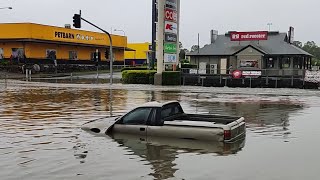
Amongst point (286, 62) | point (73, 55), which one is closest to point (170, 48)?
point (286, 62)

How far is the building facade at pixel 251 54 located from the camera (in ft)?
176

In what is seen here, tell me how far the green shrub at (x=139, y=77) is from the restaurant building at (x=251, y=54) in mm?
12375

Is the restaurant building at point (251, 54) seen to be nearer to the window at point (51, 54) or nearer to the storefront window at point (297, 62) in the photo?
the storefront window at point (297, 62)

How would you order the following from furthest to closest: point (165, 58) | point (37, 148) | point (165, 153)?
point (165, 58)
point (37, 148)
point (165, 153)

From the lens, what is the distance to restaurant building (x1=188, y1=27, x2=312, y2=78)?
53656 mm

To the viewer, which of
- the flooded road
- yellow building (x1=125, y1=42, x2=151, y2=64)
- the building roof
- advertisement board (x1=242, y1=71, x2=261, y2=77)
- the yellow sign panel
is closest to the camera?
the flooded road

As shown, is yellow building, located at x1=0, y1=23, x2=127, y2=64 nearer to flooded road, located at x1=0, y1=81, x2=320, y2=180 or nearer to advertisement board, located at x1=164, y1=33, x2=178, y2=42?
advertisement board, located at x1=164, y1=33, x2=178, y2=42

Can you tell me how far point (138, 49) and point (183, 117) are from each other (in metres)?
78.4

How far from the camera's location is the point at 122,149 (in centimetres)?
1091

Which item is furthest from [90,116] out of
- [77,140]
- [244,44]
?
[244,44]

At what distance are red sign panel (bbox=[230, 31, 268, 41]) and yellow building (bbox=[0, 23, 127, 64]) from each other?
24.3 m

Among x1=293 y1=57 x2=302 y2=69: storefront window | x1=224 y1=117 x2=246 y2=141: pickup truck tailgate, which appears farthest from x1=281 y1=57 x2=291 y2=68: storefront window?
x1=224 y1=117 x2=246 y2=141: pickup truck tailgate

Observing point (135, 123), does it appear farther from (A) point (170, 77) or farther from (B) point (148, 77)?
(B) point (148, 77)

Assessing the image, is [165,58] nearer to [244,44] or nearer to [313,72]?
[313,72]
